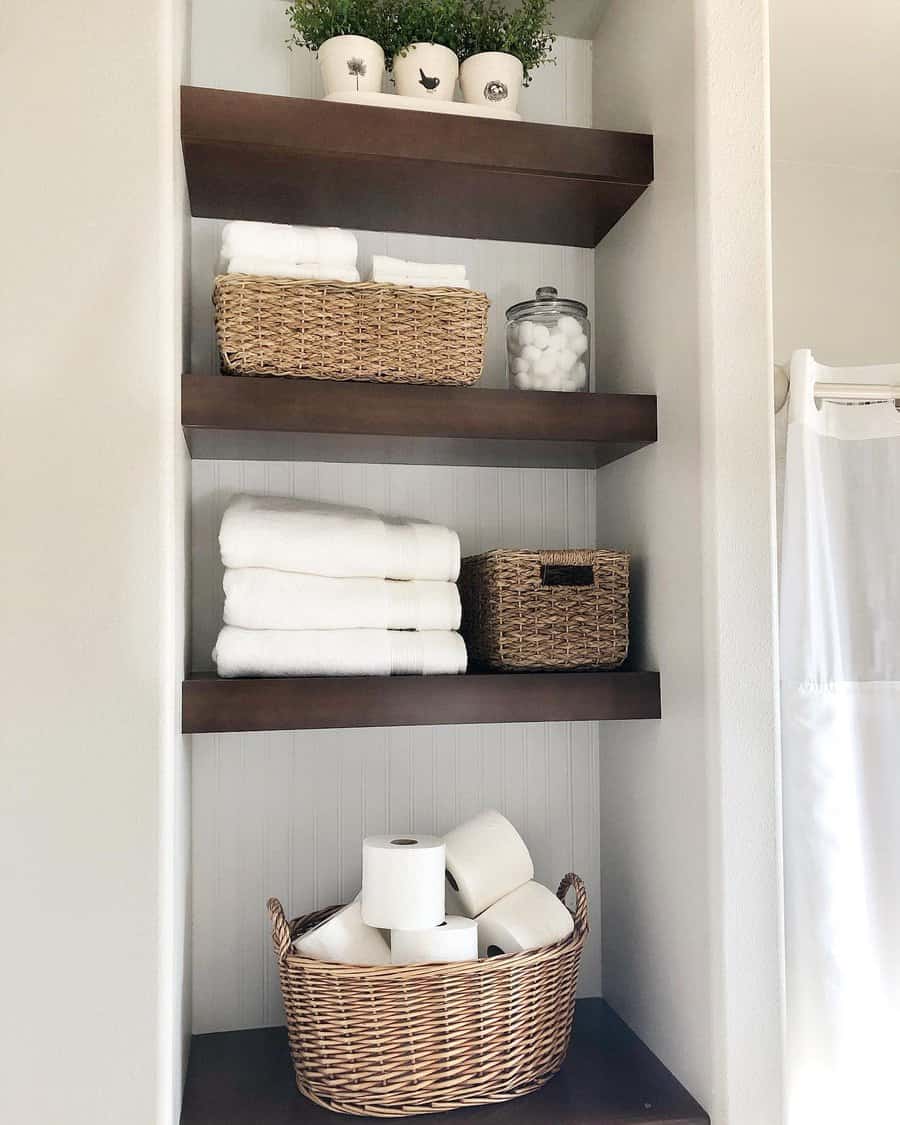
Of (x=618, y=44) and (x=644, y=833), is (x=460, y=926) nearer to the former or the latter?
(x=644, y=833)

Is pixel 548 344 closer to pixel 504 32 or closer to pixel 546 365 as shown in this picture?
pixel 546 365

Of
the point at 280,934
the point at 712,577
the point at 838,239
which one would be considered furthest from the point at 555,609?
the point at 838,239

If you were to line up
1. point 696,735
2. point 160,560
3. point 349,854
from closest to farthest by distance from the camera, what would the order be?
point 160,560 → point 696,735 → point 349,854

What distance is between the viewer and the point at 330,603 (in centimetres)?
136

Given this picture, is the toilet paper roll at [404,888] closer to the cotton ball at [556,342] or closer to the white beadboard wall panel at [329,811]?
the white beadboard wall panel at [329,811]

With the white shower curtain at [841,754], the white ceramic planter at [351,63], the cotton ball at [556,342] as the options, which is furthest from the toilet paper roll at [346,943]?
the white ceramic planter at [351,63]

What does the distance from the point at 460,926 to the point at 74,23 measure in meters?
1.18

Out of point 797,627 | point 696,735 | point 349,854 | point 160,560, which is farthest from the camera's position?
point 349,854

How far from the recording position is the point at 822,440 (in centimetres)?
150

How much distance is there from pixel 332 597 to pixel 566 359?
1.58ft

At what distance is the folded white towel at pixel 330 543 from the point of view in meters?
1.35

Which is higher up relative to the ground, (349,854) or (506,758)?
(506,758)

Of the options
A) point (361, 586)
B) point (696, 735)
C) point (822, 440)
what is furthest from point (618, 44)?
point (696, 735)

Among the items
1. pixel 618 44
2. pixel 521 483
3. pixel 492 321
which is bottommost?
pixel 521 483
